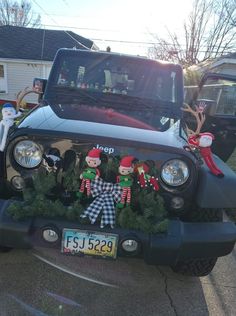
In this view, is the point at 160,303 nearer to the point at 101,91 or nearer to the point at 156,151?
the point at 156,151

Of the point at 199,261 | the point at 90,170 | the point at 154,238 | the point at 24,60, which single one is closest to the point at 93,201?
the point at 90,170

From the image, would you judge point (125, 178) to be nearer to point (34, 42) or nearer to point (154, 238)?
point (154, 238)

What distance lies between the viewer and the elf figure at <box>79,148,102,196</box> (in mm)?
2637

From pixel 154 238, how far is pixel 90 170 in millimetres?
632

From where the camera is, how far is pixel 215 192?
2729mm

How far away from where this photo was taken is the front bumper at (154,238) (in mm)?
2551

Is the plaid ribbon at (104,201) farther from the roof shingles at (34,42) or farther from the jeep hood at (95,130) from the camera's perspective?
the roof shingles at (34,42)

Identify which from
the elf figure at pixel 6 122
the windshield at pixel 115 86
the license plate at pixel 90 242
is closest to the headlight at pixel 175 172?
the license plate at pixel 90 242

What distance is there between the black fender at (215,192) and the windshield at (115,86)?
2.95ft

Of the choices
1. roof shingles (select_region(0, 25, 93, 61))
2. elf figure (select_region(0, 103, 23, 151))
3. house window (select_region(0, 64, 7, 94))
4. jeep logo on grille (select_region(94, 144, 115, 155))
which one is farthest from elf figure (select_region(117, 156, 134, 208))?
house window (select_region(0, 64, 7, 94))

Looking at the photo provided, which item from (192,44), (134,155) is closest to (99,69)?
(134,155)

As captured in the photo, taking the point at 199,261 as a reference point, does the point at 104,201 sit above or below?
above

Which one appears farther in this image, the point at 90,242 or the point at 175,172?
the point at 175,172

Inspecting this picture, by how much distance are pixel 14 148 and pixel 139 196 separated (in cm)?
96
